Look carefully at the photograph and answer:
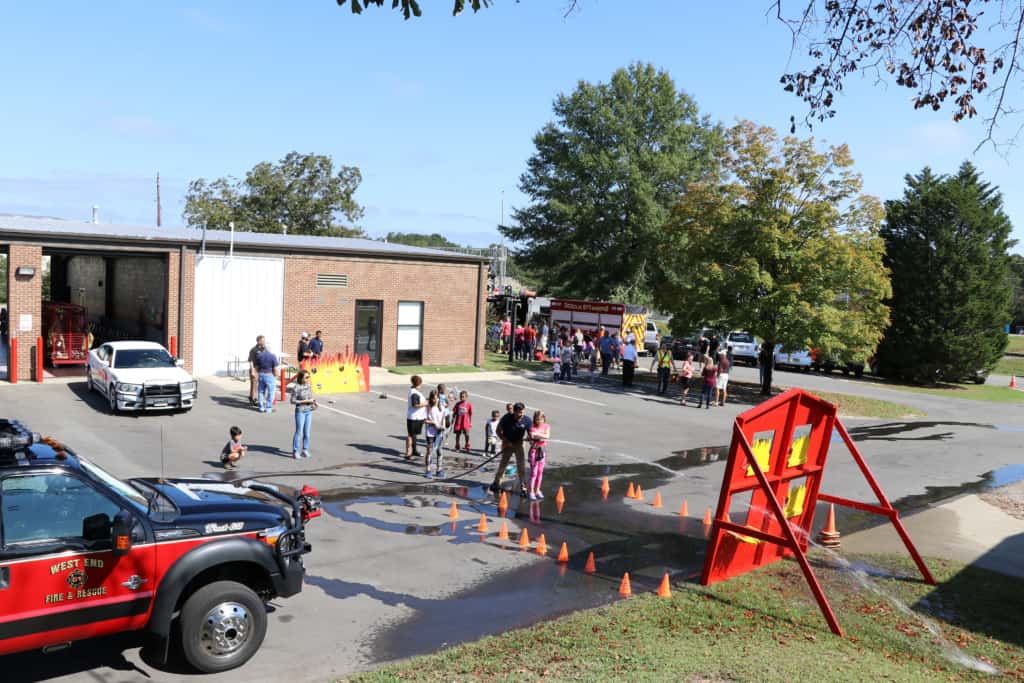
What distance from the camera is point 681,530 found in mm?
12898

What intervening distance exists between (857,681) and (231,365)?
21773 mm

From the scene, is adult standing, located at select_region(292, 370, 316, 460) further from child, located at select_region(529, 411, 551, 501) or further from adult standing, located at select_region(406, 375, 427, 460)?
child, located at select_region(529, 411, 551, 501)

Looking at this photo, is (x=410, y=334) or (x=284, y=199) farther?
(x=284, y=199)

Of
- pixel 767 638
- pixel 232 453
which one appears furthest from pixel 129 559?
pixel 232 453

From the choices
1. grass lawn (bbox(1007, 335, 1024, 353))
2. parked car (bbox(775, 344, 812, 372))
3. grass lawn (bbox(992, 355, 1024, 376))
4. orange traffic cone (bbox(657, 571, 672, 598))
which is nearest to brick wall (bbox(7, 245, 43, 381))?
orange traffic cone (bbox(657, 571, 672, 598))

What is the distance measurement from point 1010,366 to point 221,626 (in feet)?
192

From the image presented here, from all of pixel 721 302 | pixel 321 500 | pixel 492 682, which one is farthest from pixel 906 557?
pixel 721 302

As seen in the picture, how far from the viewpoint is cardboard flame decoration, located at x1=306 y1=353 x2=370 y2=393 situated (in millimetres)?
23859

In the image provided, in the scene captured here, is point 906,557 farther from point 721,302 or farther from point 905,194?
point 905,194

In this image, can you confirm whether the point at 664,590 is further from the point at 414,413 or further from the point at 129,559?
the point at 414,413

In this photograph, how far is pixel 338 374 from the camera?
2414 cm

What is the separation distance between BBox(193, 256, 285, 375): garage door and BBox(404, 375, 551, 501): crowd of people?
981cm

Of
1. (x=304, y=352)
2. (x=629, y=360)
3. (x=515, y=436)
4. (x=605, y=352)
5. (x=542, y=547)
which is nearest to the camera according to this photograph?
(x=542, y=547)

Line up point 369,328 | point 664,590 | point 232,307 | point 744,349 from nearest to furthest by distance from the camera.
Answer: point 664,590 → point 232,307 → point 369,328 → point 744,349
